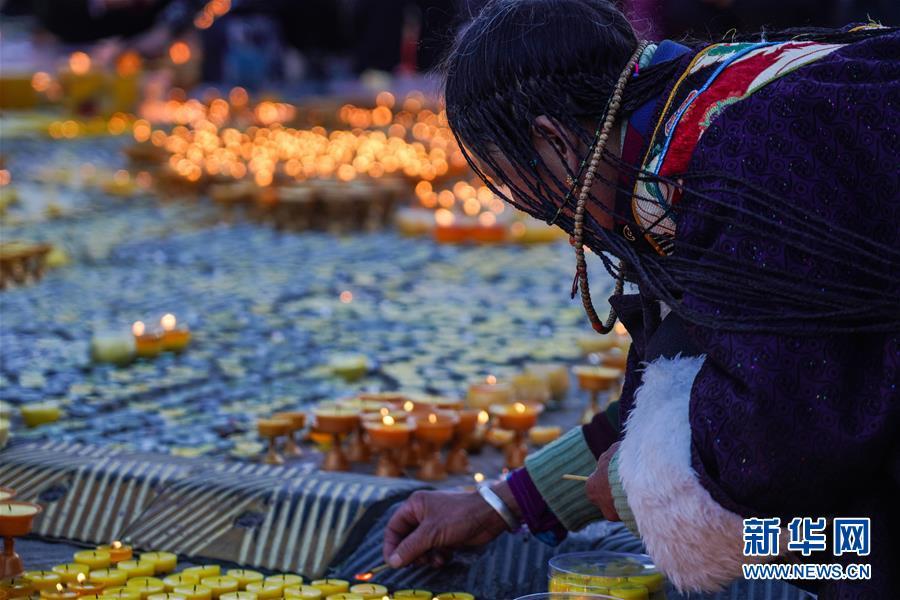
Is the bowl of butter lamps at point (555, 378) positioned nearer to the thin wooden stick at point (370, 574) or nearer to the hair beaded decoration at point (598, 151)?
the thin wooden stick at point (370, 574)

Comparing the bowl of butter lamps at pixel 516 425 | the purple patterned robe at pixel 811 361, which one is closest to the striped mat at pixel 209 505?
the bowl of butter lamps at pixel 516 425

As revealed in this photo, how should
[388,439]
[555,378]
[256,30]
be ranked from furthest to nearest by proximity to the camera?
[256,30]
[555,378]
[388,439]

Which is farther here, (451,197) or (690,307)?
(451,197)

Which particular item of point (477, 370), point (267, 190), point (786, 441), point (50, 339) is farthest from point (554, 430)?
point (267, 190)

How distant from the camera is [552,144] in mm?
1916

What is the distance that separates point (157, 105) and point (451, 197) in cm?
576

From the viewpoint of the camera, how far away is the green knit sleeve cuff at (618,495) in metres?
1.87

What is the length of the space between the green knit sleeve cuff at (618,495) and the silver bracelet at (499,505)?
1.78ft

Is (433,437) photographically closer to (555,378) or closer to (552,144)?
(555,378)

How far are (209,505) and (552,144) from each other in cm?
124

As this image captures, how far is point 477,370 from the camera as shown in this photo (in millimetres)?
4398

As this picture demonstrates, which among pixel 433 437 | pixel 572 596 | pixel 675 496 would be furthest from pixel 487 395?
pixel 675 496

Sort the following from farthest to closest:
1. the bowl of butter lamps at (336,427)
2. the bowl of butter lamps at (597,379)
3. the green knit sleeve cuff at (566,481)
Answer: the bowl of butter lamps at (597,379), the bowl of butter lamps at (336,427), the green knit sleeve cuff at (566,481)

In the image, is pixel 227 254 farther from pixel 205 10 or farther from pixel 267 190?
pixel 205 10
